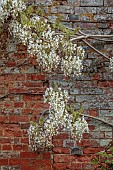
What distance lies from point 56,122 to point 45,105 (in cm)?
39

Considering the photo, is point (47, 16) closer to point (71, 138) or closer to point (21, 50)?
point (21, 50)

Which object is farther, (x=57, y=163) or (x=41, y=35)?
(x=57, y=163)

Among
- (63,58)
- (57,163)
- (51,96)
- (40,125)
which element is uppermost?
(63,58)

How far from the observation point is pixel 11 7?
12.8 feet

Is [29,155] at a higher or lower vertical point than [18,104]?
lower

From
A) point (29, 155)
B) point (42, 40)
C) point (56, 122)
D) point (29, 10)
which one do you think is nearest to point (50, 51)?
point (42, 40)

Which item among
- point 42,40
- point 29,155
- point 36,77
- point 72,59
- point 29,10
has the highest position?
point 29,10

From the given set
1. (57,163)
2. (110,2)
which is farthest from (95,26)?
(57,163)

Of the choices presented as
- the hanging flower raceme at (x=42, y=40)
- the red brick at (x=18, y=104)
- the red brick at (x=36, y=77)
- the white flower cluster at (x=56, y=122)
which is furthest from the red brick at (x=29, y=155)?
the hanging flower raceme at (x=42, y=40)

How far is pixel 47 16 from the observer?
4.25 meters

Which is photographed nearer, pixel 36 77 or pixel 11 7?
pixel 11 7

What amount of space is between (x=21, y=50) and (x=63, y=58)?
0.49m

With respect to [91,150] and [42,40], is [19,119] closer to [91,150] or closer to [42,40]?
[91,150]

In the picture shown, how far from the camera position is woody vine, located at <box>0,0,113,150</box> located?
3.86 meters
